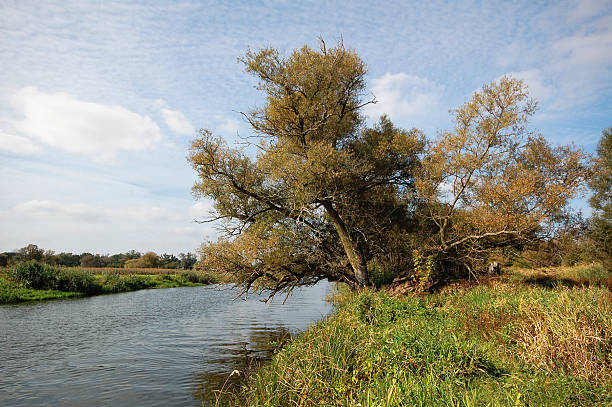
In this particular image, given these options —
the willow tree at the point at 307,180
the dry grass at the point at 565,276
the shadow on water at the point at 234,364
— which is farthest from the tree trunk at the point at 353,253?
the dry grass at the point at 565,276

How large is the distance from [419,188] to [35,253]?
56.3 m

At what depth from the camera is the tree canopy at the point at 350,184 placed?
16.7 metres

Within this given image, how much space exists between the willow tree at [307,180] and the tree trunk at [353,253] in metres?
0.05

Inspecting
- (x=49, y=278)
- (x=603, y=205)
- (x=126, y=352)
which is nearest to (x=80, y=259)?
(x=49, y=278)

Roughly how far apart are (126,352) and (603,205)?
125 ft

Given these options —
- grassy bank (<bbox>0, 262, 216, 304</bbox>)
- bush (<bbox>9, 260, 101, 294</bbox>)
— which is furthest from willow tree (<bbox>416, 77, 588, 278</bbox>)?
bush (<bbox>9, 260, 101, 294</bbox>)

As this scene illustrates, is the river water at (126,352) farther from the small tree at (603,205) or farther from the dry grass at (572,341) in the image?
the small tree at (603,205)

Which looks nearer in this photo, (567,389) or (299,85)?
(567,389)

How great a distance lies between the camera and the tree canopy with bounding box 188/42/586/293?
54.9 feet

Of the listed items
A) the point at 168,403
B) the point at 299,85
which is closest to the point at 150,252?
the point at 299,85

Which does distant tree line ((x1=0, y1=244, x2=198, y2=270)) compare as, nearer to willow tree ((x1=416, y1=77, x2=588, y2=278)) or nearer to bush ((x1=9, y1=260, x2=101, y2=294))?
bush ((x1=9, y1=260, x2=101, y2=294))

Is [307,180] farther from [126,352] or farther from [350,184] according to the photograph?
[126,352]

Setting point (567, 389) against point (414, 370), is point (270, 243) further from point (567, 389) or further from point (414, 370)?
point (567, 389)

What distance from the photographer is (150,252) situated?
89562mm
